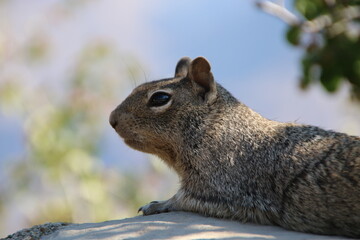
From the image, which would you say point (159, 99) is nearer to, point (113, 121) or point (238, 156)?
point (113, 121)

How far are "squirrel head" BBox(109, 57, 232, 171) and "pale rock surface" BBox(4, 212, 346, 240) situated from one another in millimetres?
699

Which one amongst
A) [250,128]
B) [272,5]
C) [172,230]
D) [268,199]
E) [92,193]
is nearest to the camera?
[272,5]

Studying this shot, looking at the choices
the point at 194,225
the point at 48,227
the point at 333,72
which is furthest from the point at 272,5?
the point at 48,227

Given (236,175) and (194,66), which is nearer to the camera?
(236,175)

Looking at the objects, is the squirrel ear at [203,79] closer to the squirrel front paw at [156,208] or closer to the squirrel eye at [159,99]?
the squirrel eye at [159,99]

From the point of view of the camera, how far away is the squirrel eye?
17.4 ft

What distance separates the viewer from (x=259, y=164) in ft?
16.0

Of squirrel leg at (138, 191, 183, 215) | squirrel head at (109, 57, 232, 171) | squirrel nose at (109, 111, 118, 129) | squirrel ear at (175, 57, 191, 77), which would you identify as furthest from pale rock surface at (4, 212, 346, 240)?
squirrel ear at (175, 57, 191, 77)

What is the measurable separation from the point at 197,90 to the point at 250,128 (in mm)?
628

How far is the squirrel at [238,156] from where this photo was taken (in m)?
4.61

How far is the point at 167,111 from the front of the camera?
206 inches

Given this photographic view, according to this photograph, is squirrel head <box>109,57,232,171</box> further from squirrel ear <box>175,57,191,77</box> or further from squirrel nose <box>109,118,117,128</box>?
squirrel ear <box>175,57,191,77</box>

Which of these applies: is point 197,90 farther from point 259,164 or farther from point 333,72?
point 333,72

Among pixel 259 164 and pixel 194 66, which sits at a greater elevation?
pixel 194 66
